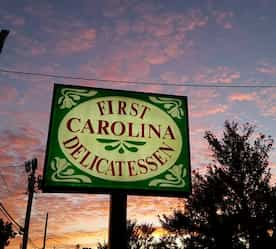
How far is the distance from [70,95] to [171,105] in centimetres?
141

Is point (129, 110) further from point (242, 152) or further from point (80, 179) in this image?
point (242, 152)

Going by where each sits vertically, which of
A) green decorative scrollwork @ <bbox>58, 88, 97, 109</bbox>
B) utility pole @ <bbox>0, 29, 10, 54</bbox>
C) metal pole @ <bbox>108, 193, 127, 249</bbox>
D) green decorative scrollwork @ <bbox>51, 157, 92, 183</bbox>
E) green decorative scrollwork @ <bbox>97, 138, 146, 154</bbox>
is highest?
utility pole @ <bbox>0, 29, 10, 54</bbox>

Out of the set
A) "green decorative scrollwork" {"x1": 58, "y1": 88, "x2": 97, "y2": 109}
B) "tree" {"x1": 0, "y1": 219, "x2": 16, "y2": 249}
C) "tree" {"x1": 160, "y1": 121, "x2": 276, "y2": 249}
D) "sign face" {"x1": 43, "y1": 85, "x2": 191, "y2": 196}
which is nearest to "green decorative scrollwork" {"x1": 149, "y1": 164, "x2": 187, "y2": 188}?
"sign face" {"x1": 43, "y1": 85, "x2": 191, "y2": 196}

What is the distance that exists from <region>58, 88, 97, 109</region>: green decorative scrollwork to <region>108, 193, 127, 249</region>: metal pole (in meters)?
1.33

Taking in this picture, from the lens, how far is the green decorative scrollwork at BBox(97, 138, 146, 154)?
175 inches

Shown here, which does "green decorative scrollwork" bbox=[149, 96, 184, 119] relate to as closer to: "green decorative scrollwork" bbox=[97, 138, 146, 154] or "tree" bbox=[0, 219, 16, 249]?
"green decorative scrollwork" bbox=[97, 138, 146, 154]

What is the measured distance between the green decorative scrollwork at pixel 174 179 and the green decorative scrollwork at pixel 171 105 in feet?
2.48

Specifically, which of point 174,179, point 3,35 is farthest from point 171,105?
point 3,35

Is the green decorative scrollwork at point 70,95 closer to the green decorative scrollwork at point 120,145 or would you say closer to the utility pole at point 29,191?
the green decorative scrollwork at point 120,145

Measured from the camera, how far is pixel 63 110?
178 inches

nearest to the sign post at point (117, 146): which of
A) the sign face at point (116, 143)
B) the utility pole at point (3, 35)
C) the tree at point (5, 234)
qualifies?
the sign face at point (116, 143)

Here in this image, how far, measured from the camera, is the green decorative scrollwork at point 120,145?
445 cm

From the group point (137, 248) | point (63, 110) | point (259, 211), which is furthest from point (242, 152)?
point (63, 110)

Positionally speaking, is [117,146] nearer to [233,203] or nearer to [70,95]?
[70,95]
